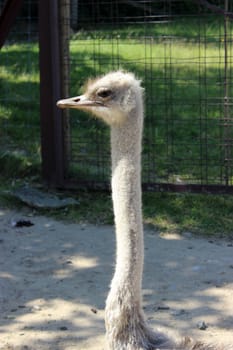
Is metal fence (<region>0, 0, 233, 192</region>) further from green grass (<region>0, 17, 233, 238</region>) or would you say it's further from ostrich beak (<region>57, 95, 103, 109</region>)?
ostrich beak (<region>57, 95, 103, 109</region>)

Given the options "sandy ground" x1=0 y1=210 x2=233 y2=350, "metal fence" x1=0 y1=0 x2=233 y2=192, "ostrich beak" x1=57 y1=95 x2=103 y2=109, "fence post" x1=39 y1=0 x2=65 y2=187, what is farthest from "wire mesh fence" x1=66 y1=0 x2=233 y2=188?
"ostrich beak" x1=57 y1=95 x2=103 y2=109

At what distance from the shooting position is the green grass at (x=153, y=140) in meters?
5.73

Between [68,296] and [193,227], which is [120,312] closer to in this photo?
[68,296]

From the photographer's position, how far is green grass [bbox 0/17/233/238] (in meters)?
5.73

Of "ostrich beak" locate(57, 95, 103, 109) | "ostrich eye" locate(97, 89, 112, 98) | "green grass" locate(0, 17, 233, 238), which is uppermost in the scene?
"ostrich eye" locate(97, 89, 112, 98)

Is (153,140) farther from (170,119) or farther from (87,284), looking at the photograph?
(87,284)

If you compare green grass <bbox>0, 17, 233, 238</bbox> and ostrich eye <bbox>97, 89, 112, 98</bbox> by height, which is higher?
ostrich eye <bbox>97, 89, 112, 98</bbox>

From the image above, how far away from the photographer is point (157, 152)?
6.89 meters

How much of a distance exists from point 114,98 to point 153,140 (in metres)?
4.19

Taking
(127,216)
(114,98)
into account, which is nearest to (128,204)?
(127,216)

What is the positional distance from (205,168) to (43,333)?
2.80 m

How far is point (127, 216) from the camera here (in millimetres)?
2727

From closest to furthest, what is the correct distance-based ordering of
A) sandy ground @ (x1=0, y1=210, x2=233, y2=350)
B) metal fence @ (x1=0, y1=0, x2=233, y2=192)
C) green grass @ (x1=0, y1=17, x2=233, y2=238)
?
sandy ground @ (x1=0, y1=210, x2=233, y2=350) → green grass @ (x1=0, y1=17, x2=233, y2=238) → metal fence @ (x1=0, y1=0, x2=233, y2=192)

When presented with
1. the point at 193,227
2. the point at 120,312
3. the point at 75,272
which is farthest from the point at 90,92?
the point at 193,227
